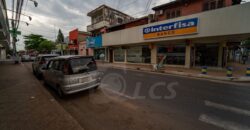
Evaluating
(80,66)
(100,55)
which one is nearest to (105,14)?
(100,55)

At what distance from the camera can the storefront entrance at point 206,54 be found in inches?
455

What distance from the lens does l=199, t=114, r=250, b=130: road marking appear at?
287cm

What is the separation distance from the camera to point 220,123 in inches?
120

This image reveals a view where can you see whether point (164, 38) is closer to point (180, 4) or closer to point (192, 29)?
point (192, 29)

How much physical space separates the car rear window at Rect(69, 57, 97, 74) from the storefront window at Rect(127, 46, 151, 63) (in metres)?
12.0

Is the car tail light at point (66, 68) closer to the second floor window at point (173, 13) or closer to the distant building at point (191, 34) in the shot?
the distant building at point (191, 34)

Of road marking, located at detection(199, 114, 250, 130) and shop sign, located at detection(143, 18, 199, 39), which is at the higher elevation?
shop sign, located at detection(143, 18, 199, 39)

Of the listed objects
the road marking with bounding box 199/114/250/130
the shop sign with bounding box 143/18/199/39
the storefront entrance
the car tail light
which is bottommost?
the road marking with bounding box 199/114/250/130

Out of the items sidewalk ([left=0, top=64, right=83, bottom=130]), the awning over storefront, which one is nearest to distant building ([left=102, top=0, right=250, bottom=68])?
the awning over storefront

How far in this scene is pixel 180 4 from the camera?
13.7 metres

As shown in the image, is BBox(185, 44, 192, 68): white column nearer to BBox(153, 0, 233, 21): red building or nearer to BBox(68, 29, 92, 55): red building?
BBox(153, 0, 233, 21): red building

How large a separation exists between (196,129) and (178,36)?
10.4 metres

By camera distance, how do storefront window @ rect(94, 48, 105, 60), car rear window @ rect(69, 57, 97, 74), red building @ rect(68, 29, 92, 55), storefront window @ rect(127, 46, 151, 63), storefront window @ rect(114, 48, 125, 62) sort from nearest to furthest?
car rear window @ rect(69, 57, 97, 74)
storefront window @ rect(127, 46, 151, 63)
storefront window @ rect(114, 48, 125, 62)
storefront window @ rect(94, 48, 105, 60)
red building @ rect(68, 29, 92, 55)

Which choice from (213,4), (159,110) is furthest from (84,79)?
A: (213,4)
